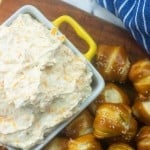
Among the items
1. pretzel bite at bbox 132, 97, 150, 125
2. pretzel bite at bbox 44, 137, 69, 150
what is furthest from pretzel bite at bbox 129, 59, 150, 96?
pretzel bite at bbox 44, 137, 69, 150

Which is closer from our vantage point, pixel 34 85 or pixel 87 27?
pixel 34 85

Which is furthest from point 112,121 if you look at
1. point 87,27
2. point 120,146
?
point 87,27

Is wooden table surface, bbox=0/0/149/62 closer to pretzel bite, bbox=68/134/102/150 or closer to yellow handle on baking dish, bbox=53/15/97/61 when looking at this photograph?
yellow handle on baking dish, bbox=53/15/97/61

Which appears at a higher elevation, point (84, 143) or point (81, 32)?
point (81, 32)

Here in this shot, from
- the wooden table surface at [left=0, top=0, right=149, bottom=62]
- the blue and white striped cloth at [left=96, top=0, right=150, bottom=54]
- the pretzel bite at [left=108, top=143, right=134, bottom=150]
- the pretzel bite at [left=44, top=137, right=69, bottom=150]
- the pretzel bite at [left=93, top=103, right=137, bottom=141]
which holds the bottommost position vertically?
the pretzel bite at [left=44, top=137, right=69, bottom=150]

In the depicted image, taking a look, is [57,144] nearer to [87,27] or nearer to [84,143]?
[84,143]

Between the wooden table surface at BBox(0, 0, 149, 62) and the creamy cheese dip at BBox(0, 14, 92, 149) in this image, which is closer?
the creamy cheese dip at BBox(0, 14, 92, 149)

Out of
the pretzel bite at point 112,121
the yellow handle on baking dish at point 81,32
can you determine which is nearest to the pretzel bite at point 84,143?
the pretzel bite at point 112,121
